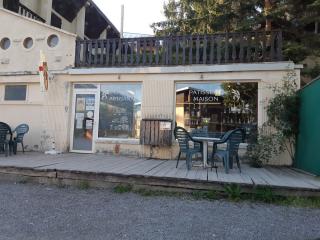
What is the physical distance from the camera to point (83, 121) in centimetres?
1054

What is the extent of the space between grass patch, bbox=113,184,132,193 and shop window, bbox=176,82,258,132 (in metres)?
3.88

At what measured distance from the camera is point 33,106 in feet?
35.6

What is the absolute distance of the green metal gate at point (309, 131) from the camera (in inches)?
272

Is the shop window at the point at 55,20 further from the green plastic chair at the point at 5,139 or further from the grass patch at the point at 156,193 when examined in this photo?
the grass patch at the point at 156,193

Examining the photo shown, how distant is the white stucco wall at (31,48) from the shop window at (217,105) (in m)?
4.06

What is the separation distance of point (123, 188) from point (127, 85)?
15.7ft

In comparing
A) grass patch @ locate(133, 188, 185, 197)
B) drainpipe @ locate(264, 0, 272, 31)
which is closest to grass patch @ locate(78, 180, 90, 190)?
grass patch @ locate(133, 188, 185, 197)

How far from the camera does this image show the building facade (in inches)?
366

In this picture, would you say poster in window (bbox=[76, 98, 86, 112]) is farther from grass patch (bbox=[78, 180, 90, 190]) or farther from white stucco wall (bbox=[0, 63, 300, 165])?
grass patch (bbox=[78, 180, 90, 190])

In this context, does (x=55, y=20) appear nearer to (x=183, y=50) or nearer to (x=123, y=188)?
(x=183, y=50)

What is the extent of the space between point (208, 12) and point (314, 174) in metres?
9.84

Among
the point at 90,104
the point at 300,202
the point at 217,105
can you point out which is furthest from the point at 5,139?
the point at 300,202

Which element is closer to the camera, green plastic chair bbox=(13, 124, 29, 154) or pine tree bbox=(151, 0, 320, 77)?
green plastic chair bbox=(13, 124, 29, 154)

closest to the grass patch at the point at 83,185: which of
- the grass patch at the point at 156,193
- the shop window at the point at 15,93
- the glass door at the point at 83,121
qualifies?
the grass patch at the point at 156,193
